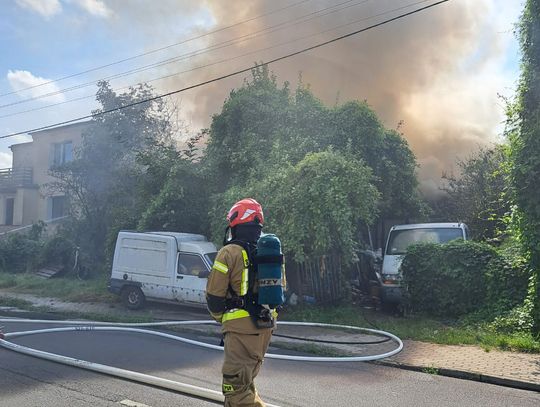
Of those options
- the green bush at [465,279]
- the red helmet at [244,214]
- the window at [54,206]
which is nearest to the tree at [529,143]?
the green bush at [465,279]

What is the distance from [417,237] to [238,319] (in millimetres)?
8893

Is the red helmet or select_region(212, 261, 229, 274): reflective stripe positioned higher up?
the red helmet

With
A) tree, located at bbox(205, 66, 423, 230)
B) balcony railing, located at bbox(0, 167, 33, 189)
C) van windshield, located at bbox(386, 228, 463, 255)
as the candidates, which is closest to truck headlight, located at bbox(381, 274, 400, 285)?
van windshield, located at bbox(386, 228, 463, 255)

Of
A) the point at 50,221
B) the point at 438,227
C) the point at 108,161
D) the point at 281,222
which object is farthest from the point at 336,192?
the point at 50,221

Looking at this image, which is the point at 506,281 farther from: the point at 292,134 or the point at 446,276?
the point at 292,134

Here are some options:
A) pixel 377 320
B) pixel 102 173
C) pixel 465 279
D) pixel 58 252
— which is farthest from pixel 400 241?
pixel 58 252

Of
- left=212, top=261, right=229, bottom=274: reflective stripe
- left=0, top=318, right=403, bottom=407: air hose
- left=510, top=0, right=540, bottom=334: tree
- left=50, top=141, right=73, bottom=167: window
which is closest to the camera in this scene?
left=212, top=261, right=229, bottom=274: reflective stripe

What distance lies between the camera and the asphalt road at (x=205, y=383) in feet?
15.9

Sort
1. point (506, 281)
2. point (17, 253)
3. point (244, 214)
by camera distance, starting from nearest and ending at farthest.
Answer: point (244, 214) → point (506, 281) → point (17, 253)

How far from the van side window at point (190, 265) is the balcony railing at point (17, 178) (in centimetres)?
1976

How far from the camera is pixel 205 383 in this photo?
17.6ft

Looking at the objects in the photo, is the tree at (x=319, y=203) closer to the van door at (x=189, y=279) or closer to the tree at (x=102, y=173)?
the van door at (x=189, y=279)

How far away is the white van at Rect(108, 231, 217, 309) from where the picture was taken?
1112 cm

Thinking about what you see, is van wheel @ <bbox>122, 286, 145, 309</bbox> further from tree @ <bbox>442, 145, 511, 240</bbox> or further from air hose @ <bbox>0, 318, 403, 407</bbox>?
tree @ <bbox>442, 145, 511, 240</bbox>
